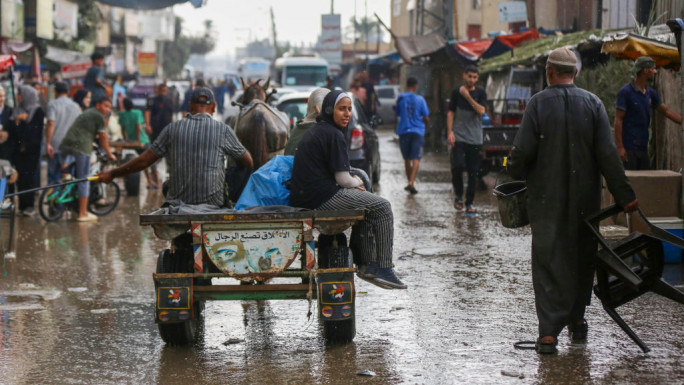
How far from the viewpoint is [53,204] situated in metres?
13.6

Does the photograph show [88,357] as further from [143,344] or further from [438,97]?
[438,97]

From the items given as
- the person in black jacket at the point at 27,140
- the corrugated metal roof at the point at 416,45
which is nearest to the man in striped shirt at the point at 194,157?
the person in black jacket at the point at 27,140

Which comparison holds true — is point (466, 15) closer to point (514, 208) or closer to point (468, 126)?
point (468, 126)

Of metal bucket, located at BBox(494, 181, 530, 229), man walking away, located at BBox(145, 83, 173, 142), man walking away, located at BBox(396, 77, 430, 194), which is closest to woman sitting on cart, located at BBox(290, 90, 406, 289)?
metal bucket, located at BBox(494, 181, 530, 229)

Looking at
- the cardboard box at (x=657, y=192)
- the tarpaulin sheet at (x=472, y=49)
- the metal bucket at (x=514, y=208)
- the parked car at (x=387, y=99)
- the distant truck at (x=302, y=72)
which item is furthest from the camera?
the distant truck at (x=302, y=72)

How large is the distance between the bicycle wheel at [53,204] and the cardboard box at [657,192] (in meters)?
7.86

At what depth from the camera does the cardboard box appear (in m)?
9.24

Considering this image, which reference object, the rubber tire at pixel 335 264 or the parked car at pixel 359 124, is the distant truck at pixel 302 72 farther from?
the rubber tire at pixel 335 264

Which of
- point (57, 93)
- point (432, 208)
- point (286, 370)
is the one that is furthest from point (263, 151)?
point (57, 93)

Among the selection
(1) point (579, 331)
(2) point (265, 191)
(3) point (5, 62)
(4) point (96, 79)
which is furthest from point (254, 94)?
(4) point (96, 79)

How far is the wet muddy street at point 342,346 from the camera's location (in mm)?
6031

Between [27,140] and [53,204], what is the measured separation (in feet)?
3.61

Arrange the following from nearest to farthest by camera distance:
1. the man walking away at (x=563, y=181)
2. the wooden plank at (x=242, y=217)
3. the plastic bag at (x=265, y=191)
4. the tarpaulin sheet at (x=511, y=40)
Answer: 1. the man walking away at (x=563, y=181)
2. the wooden plank at (x=242, y=217)
3. the plastic bag at (x=265, y=191)
4. the tarpaulin sheet at (x=511, y=40)

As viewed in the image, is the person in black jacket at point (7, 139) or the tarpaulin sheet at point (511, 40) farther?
the tarpaulin sheet at point (511, 40)
